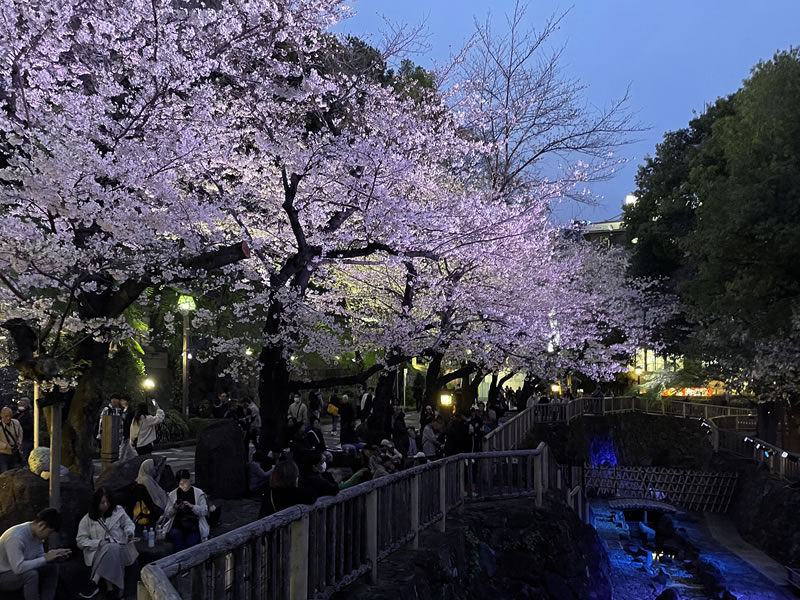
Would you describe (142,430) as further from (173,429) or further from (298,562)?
(173,429)

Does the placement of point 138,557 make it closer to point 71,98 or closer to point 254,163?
point 71,98

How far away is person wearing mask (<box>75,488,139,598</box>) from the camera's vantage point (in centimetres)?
726

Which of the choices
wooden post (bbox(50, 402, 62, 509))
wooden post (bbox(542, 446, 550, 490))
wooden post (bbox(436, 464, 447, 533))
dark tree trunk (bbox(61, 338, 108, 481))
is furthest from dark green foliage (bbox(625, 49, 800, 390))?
wooden post (bbox(50, 402, 62, 509))

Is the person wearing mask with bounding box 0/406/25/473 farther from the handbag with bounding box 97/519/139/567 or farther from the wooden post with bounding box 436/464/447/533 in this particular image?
the wooden post with bounding box 436/464/447/533

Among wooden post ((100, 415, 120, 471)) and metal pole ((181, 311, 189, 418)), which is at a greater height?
metal pole ((181, 311, 189, 418))

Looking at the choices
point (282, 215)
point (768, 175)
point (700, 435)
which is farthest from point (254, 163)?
point (700, 435)

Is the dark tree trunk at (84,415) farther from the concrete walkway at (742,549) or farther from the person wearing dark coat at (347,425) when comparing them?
the concrete walkway at (742,549)

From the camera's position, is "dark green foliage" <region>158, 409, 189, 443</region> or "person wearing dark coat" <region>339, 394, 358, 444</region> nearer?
"person wearing dark coat" <region>339, 394, 358, 444</region>

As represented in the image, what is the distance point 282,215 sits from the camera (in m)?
16.4

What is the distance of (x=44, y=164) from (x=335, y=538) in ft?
22.0

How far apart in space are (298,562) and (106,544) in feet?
8.82

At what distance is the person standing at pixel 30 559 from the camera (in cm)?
657

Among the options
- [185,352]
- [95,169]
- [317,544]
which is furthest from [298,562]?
[185,352]

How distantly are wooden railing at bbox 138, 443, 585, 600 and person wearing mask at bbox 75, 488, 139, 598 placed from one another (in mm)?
2284
